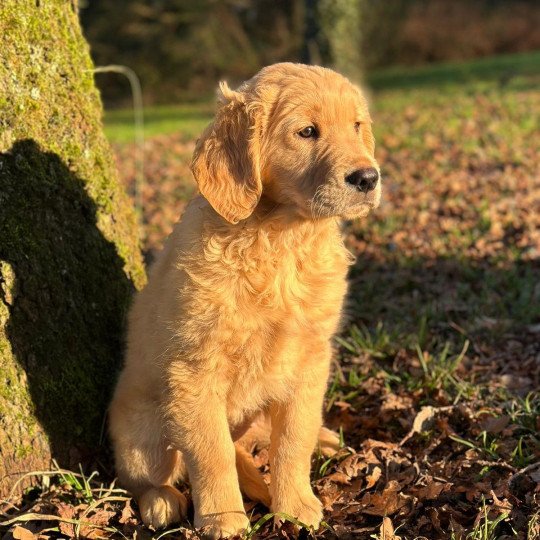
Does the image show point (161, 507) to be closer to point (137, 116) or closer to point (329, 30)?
point (137, 116)

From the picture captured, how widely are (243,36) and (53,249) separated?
20931mm

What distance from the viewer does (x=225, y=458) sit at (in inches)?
113

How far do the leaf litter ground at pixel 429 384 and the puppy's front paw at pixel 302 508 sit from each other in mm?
60

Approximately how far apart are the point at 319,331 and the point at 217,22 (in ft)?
69.4

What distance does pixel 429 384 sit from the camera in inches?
150

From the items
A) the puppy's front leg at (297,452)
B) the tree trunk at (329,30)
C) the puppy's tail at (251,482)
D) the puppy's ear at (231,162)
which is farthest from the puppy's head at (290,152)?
the tree trunk at (329,30)

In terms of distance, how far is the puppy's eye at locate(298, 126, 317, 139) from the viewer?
2.88 metres

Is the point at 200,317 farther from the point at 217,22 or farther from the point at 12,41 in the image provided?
A: the point at 217,22

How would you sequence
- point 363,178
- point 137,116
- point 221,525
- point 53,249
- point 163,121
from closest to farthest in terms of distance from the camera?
point 363,178
point 221,525
point 53,249
point 137,116
point 163,121

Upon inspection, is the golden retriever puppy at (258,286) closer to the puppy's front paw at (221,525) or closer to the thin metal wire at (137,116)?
the puppy's front paw at (221,525)

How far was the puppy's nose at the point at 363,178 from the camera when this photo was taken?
274 centimetres

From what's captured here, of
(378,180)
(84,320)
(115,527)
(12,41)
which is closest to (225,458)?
(115,527)

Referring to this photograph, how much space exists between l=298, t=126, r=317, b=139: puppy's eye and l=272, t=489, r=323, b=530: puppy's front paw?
5.03 ft

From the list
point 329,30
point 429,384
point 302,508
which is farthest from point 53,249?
point 329,30
